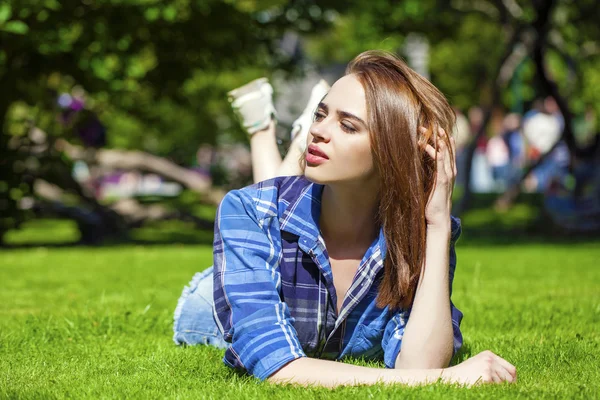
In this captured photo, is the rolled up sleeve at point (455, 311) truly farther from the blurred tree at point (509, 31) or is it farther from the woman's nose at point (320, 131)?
the blurred tree at point (509, 31)

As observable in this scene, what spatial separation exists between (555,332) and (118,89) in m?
8.18

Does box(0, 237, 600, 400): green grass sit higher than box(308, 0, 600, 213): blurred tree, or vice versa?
box(308, 0, 600, 213): blurred tree

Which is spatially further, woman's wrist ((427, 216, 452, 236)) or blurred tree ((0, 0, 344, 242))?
blurred tree ((0, 0, 344, 242))

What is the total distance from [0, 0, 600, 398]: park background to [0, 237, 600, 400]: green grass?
17 mm

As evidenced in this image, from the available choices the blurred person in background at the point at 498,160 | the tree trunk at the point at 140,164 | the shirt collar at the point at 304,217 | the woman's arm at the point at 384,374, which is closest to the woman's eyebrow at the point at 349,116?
the shirt collar at the point at 304,217

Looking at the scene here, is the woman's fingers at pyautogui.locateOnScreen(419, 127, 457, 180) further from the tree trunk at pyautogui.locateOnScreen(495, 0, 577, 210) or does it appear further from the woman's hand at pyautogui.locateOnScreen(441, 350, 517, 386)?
the tree trunk at pyautogui.locateOnScreen(495, 0, 577, 210)

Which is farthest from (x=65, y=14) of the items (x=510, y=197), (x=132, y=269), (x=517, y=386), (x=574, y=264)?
(x=510, y=197)

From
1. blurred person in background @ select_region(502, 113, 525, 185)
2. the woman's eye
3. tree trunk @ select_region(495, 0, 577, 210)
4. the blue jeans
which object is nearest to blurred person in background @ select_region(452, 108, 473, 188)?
the woman's eye

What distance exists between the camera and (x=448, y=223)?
3.30 meters

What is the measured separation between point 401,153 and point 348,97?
0.93ft

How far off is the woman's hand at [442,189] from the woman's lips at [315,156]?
1.33 ft

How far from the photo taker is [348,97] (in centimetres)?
319

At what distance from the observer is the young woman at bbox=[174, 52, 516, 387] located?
313 cm

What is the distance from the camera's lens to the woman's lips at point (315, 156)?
125 inches
